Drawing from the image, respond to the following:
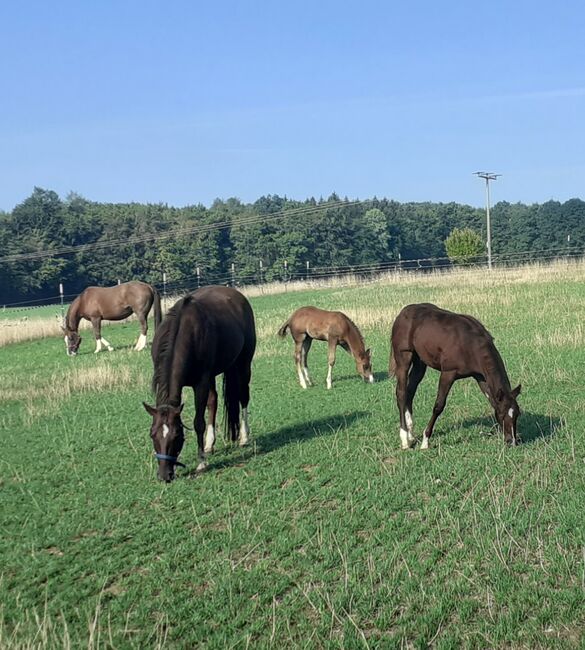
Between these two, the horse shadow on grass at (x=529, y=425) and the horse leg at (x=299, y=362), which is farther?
the horse leg at (x=299, y=362)

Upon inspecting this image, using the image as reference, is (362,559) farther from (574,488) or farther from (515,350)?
(515,350)

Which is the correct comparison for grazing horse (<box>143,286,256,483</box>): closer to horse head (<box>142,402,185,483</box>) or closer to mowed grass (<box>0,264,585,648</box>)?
horse head (<box>142,402,185,483</box>)

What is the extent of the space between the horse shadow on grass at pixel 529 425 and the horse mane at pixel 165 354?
153 inches

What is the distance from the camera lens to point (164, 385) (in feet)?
23.3

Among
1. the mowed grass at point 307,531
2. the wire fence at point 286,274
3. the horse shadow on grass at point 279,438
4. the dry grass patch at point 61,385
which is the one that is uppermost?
the wire fence at point 286,274

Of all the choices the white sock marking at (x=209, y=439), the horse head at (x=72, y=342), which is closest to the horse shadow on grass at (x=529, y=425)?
the white sock marking at (x=209, y=439)

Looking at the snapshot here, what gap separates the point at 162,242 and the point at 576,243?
160ft

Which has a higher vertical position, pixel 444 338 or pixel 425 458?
pixel 444 338

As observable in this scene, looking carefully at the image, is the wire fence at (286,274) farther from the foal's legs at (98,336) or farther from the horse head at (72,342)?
the horse head at (72,342)

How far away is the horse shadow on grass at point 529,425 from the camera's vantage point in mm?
7902

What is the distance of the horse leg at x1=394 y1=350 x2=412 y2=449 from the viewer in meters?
7.86

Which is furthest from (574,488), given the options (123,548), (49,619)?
(49,619)

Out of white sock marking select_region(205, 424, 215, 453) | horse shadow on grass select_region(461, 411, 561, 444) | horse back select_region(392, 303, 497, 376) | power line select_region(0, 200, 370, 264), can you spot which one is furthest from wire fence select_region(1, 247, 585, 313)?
white sock marking select_region(205, 424, 215, 453)

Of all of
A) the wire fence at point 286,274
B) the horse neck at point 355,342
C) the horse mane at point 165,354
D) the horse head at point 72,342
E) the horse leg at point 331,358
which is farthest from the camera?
the wire fence at point 286,274
